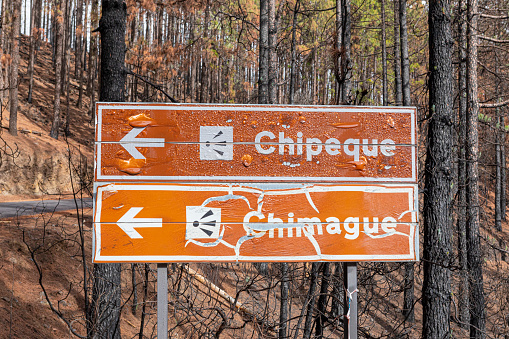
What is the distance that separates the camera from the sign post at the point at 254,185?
2.87 meters

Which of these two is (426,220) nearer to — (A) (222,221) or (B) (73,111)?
(A) (222,221)

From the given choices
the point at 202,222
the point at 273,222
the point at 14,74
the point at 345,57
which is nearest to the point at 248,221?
the point at 273,222

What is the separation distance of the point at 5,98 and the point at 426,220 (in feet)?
64.4

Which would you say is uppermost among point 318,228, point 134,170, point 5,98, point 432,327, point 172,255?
point 5,98

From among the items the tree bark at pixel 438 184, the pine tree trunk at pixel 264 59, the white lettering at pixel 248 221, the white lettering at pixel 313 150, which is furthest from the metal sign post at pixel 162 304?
the pine tree trunk at pixel 264 59

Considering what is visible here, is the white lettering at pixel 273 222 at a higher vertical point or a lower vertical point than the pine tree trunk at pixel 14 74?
lower

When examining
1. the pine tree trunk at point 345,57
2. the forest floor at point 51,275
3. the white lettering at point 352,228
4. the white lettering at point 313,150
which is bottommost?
the forest floor at point 51,275

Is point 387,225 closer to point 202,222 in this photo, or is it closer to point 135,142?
point 202,222

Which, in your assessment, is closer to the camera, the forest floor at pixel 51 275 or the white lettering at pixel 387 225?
the white lettering at pixel 387 225

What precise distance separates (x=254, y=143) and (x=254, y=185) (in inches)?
13.4

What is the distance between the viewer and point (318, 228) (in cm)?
296

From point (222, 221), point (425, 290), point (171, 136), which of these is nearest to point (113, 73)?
point (171, 136)

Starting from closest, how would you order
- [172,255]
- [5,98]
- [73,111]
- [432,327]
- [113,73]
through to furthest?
[172,255], [432,327], [113,73], [5,98], [73,111]

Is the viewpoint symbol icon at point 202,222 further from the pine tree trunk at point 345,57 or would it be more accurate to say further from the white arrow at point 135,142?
the pine tree trunk at point 345,57
